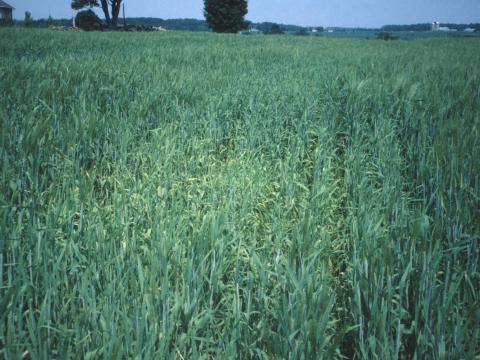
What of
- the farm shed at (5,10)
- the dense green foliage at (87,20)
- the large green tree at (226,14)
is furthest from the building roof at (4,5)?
the large green tree at (226,14)

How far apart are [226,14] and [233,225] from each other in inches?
2364

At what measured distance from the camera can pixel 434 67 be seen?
771cm

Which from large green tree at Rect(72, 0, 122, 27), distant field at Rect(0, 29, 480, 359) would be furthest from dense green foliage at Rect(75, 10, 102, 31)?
distant field at Rect(0, 29, 480, 359)

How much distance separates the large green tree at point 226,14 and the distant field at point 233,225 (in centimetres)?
5555

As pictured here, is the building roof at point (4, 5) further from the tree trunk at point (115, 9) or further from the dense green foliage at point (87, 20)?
the tree trunk at point (115, 9)

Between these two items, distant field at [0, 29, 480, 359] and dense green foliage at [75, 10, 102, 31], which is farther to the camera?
dense green foliage at [75, 10, 102, 31]

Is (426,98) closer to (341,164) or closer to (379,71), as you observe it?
(341,164)

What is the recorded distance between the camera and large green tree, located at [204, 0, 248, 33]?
54562mm

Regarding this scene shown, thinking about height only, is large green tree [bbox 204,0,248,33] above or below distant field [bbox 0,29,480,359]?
above

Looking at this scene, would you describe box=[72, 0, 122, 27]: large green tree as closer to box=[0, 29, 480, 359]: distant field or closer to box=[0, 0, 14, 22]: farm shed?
box=[0, 0, 14, 22]: farm shed

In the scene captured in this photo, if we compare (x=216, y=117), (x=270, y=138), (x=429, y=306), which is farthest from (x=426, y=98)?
(x=429, y=306)

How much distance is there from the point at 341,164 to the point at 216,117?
1.41 meters

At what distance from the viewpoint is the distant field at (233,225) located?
1.04 metres

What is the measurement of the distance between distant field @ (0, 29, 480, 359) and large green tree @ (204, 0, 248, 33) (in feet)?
182
